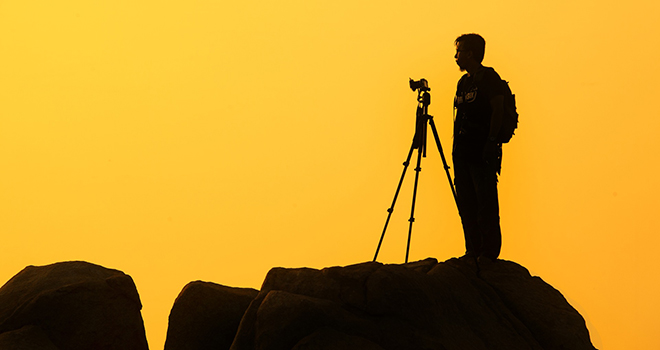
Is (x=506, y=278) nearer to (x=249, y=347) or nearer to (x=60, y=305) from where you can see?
(x=249, y=347)

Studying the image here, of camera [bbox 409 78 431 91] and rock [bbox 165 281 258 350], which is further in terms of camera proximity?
camera [bbox 409 78 431 91]

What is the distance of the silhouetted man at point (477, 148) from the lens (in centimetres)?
847

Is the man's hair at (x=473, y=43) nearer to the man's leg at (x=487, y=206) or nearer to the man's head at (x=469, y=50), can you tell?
the man's head at (x=469, y=50)

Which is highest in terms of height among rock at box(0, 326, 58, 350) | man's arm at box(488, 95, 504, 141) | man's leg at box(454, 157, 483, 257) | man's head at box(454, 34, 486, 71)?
man's head at box(454, 34, 486, 71)

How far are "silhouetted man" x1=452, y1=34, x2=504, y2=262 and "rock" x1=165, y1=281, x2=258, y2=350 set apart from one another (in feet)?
10.5

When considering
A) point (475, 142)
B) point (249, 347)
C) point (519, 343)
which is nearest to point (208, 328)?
point (249, 347)

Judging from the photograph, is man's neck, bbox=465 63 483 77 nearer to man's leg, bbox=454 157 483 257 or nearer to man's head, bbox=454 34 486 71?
man's head, bbox=454 34 486 71

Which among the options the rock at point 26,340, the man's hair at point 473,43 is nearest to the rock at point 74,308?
the rock at point 26,340

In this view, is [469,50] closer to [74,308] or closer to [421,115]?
[421,115]

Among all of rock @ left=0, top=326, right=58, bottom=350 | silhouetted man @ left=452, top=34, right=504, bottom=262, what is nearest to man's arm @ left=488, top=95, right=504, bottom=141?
silhouetted man @ left=452, top=34, right=504, bottom=262

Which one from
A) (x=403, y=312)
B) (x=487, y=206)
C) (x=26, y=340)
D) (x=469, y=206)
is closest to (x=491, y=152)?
(x=487, y=206)

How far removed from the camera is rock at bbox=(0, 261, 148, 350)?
7.59 metres

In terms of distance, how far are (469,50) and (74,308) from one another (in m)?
6.05

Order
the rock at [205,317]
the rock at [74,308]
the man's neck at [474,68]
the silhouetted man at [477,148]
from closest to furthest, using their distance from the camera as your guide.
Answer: the rock at [205,317]
the rock at [74,308]
the silhouetted man at [477,148]
the man's neck at [474,68]
